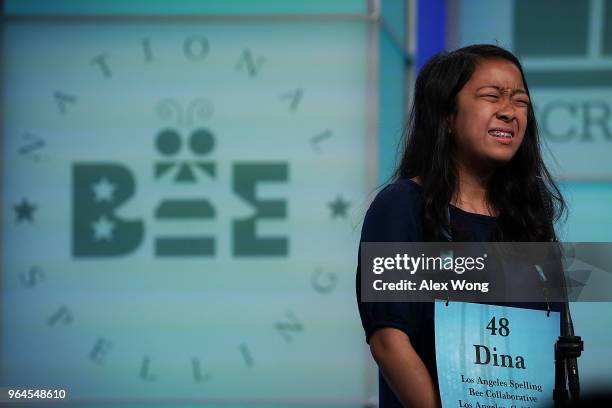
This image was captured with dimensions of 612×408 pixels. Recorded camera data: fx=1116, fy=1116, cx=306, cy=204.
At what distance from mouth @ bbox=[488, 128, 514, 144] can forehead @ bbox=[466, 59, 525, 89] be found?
0.08 m

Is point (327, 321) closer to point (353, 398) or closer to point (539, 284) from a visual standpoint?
point (353, 398)

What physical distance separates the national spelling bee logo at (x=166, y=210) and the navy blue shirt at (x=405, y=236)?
9.57ft

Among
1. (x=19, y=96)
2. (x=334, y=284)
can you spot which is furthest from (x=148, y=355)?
(x=19, y=96)

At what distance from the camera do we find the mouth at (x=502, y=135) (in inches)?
78.4

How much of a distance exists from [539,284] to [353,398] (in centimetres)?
296

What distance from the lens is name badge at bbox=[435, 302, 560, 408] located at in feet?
5.97

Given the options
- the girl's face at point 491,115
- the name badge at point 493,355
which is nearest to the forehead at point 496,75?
the girl's face at point 491,115

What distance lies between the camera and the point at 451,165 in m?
2.03

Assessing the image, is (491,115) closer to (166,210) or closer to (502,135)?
(502,135)

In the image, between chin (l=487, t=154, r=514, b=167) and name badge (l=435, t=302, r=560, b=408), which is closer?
name badge (l=435, t=302, r=560, b=408)

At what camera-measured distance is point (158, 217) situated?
4.90m
